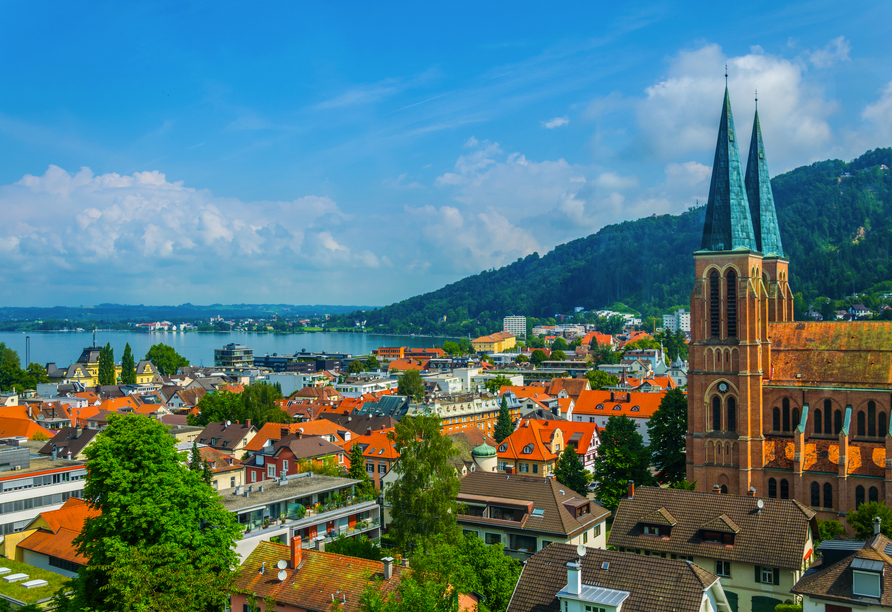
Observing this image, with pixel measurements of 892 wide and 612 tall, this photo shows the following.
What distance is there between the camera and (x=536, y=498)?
133ft

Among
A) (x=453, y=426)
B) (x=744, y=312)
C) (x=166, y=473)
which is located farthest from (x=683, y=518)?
(x=453, y=426)

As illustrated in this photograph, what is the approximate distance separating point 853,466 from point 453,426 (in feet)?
155

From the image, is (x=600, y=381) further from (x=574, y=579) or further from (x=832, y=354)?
(x=574, y=579)

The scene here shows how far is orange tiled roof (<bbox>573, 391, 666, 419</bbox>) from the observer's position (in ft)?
281

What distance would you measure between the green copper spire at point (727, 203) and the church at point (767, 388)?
8 cm

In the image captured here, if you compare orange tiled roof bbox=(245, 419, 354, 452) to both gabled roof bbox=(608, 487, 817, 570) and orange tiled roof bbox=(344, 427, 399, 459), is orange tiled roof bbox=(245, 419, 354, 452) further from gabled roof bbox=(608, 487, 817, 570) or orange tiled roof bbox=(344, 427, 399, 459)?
gabled roof bbox=(608, 487, 817, 570)

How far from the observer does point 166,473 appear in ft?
91.6

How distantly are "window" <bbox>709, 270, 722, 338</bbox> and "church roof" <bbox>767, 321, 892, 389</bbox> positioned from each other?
→ 4.25 meters

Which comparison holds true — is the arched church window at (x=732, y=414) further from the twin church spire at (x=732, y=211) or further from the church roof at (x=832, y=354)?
the twin church spire at (x=732, y=211)

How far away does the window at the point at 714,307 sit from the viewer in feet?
167

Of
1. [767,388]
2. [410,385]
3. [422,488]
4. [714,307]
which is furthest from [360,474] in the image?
[410,385]

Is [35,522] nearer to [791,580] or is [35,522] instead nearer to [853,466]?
[791,580]

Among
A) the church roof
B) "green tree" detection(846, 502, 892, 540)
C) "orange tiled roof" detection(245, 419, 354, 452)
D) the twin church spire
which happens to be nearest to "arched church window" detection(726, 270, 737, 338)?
the twin church spire

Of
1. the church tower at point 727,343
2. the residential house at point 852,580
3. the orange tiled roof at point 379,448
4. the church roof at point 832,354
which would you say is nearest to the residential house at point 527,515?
the church tower at point 727,343
